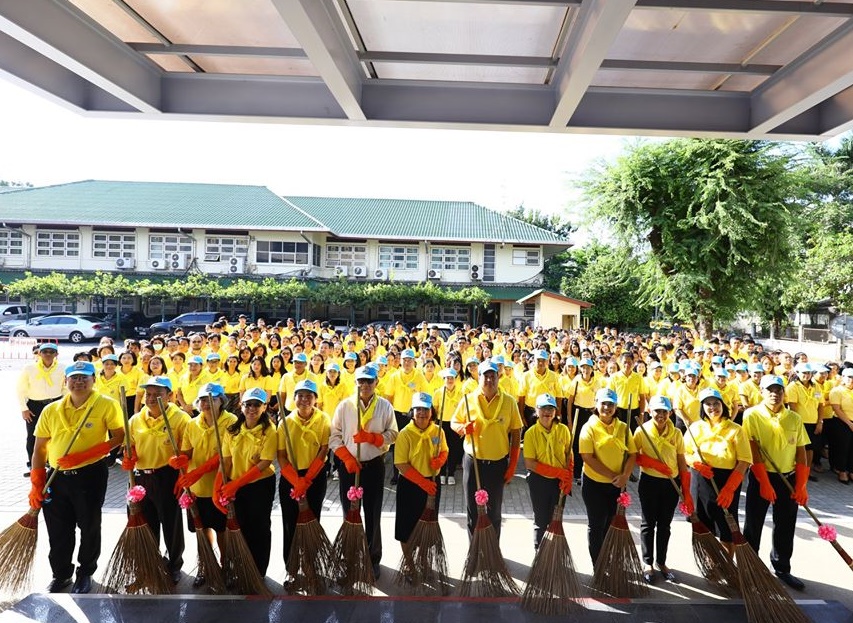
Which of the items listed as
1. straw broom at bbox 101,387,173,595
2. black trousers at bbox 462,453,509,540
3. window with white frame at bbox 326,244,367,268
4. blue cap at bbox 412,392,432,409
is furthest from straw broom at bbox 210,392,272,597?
window with white frame at bbox 326,244,367,268

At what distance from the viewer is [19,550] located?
3820 millimetres

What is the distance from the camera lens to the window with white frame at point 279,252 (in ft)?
92.2

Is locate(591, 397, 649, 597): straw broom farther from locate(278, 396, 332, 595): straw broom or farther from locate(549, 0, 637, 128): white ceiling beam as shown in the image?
locate(549, 0, 637, 128): white ceiling beam

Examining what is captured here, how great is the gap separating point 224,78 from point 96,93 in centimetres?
100

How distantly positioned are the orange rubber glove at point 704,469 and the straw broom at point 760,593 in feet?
1.30

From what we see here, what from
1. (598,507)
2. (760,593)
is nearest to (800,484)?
(760,593)

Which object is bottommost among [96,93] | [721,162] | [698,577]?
[698,577]

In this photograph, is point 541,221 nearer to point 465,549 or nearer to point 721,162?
point 721,162

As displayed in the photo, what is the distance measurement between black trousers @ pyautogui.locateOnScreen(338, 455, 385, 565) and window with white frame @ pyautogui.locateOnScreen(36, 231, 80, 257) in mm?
29783

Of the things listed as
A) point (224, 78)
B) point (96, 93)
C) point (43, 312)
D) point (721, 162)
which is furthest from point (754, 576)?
point (43, 312)

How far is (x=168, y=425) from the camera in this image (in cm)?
397

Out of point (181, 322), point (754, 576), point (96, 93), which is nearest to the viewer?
point (754, 576)

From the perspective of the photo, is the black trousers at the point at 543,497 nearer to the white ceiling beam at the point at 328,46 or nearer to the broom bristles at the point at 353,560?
the broom bristles at the point at 353,560

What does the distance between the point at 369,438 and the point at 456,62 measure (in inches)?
115
